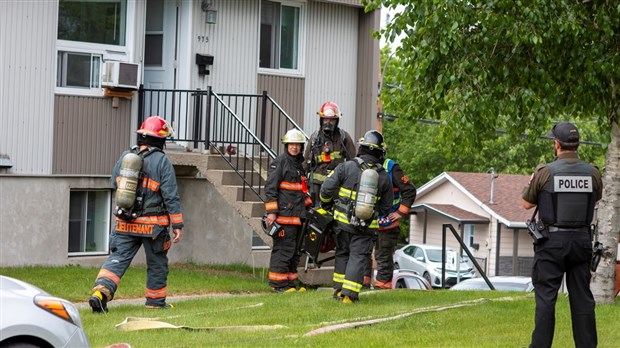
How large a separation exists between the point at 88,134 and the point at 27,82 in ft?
4.08

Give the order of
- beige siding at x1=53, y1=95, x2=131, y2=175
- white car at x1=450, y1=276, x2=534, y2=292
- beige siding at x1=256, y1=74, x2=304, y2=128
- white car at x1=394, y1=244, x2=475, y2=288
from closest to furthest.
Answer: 1. beige siding at x1=53, y1=95, x2=131, y2=175
2. beige siding at x1=256, y1=74, x2=304, y2=128
3. white car at x1=450, y1=276, x2=534, y2=292
4. white car at x1=394, y1=244, x2=475, y2=288

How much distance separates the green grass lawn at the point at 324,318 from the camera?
995 cm

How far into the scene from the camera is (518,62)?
514 inches

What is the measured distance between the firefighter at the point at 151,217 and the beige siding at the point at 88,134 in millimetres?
4705

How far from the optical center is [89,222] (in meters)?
17.7

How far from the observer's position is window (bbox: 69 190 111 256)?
1741 centimetres

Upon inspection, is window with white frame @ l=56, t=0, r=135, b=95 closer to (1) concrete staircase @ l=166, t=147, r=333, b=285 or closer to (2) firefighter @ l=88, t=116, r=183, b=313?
(1) concrete staircase @ l=166, t=147, r=333, b=285

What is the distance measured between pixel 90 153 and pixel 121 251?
209 inches

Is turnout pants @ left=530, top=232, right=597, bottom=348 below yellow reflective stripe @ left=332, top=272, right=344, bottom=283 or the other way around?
the other way around

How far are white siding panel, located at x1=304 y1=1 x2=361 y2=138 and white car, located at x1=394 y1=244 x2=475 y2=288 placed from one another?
80.0 feet

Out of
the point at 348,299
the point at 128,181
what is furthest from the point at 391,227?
the point at 128,181

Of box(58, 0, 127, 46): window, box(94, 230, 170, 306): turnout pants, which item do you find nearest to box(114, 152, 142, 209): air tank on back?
box(94, 230, 170, 306): turnout pants

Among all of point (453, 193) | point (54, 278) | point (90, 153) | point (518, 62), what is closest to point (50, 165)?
point (90, 153)

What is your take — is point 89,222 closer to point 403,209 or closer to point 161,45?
point 161,45
